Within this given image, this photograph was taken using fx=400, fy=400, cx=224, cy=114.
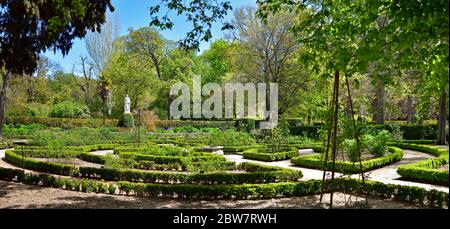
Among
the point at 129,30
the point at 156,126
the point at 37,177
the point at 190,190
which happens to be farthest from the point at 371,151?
the point at 129,30

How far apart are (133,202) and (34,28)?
3.87 metres

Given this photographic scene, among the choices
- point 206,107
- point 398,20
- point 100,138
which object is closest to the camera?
point 398,20

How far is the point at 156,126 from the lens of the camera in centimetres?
3259

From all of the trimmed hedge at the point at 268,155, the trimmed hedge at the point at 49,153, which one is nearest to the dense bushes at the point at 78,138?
the trimmed hedge at the point at 49,153

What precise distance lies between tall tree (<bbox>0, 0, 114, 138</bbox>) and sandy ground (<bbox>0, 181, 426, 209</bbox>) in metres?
2.62

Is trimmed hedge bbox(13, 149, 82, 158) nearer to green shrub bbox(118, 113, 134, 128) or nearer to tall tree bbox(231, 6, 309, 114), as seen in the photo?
green shrub bbox(118, 113, 134, 128)

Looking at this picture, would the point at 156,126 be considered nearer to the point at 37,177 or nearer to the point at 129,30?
the point at 129,30

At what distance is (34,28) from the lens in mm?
7711

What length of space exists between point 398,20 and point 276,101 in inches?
955

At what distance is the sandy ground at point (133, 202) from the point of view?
24.1 feet

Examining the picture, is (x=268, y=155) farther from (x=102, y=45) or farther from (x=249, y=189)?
(x=102, y=45)

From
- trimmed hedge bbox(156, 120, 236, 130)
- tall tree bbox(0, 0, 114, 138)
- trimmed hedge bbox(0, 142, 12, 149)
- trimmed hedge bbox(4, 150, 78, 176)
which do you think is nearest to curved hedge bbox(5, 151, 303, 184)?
trimmed hedge bbox(4, 150, 78, 176)

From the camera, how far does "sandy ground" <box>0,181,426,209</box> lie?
7.36 m
